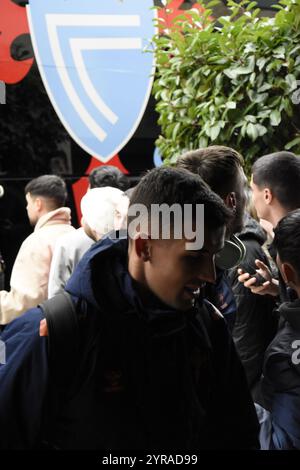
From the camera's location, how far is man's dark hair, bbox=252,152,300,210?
270 cm

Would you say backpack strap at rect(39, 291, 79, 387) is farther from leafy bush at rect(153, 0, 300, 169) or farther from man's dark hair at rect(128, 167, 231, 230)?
leafy bush at rect(153, 0, 300, 169)

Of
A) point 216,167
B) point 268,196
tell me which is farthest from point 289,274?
point 268,196

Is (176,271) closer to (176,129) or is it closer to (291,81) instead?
(291,81)

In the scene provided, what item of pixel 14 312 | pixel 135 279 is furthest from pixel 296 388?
pixel 14 312

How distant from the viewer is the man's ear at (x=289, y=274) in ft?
6.39

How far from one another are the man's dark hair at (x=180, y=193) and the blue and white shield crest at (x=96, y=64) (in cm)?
448

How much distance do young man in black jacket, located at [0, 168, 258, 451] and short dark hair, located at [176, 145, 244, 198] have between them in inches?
22.3

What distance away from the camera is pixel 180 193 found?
1.46 meters

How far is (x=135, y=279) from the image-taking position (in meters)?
1.45

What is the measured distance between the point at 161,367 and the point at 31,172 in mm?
4463

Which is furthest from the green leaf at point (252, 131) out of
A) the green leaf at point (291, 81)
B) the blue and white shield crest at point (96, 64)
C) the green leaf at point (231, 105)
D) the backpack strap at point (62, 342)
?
the blue and white shield crest at point (96, 64)

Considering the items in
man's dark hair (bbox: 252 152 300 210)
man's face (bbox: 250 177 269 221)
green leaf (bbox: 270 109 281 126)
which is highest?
green leaf (bbox: 270 109 281 126)

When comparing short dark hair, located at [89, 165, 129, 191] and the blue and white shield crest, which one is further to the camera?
the blue and white shield crest

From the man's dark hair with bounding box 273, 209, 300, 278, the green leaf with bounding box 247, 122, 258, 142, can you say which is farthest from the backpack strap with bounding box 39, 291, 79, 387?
the green leaf with bounding box 247, 122, 258, 142
